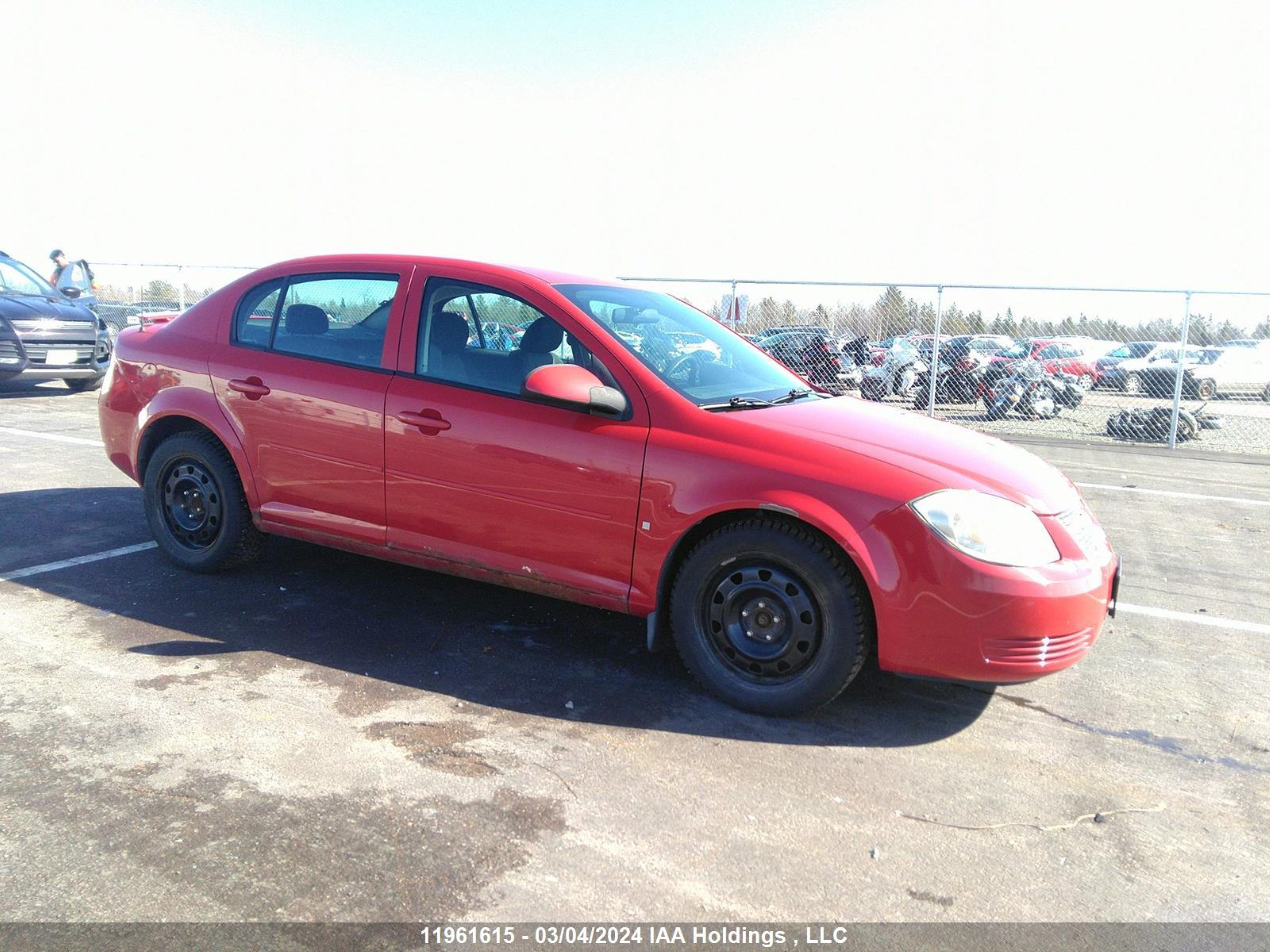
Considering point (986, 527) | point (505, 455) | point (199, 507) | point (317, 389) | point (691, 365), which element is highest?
point (691, 365)

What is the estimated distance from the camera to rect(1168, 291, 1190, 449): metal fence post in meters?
12.5

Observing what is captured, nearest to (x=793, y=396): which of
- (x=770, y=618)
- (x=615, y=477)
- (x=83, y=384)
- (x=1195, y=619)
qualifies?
(x=615, y=477)

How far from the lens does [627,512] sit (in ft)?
12.4

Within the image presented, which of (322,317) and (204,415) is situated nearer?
(322,317)

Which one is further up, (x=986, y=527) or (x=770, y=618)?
(x=986, y=527)

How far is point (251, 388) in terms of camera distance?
4.69 metres

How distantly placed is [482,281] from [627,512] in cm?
134

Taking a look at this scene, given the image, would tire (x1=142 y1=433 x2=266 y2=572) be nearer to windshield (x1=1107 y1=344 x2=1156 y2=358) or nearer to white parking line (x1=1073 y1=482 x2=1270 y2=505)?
white parking line (x1=1073 y1=482 x2=1270 y2=505)

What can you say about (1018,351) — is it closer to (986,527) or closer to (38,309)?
(986,527)

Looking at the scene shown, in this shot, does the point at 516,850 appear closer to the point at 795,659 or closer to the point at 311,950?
the point at 311,950

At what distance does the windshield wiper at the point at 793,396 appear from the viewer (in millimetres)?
4262

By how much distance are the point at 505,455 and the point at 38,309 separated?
11.3 metres

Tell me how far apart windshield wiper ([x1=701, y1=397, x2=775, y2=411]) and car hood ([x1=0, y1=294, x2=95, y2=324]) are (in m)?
11.7

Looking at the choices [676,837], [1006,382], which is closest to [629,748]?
[676,837]
